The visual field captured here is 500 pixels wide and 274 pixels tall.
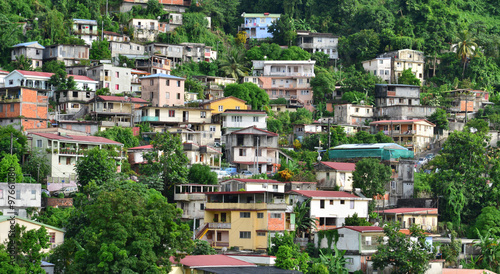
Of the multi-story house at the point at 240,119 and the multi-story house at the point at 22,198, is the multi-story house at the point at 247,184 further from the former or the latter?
the multi-story house at the point at 240,119

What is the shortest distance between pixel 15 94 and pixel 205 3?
124ft

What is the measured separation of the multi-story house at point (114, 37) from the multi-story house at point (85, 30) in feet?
3.05

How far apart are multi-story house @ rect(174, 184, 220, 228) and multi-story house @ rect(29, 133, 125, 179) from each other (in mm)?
6157

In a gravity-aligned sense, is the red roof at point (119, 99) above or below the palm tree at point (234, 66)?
below

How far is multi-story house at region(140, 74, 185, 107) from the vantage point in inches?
2739

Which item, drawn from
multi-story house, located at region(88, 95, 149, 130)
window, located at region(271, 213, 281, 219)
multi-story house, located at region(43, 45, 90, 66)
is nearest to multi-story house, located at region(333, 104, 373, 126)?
multi-story house, located at region(88, 95, 149, 130)

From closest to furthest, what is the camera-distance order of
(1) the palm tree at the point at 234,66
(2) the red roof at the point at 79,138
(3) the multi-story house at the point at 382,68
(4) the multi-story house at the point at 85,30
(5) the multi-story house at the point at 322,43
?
(2) the red roof at the point at 79,138 → (4) the multi-story house at the point at 85,30 → (1) the palm tree at the point at 234,66 → (3) the multi-story house at the point at 382,68 → (5) the multi-story house at the point at 322,43

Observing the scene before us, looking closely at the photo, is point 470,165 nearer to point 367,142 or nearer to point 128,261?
point 367,142

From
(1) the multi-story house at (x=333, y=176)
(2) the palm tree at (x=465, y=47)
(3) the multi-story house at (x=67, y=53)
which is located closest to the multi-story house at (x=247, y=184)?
(1) the multi-story house at (x=333, y=176)

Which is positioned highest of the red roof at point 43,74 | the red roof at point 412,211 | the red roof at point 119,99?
the red roof at point 43,74

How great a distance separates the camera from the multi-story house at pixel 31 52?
247ft

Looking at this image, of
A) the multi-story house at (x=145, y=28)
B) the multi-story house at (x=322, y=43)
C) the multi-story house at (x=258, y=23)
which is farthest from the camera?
the multi-story house at (x=258, y=23)

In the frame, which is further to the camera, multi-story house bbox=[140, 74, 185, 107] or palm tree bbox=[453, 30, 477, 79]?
palm tree bbox=[453, 30, 477, 79]

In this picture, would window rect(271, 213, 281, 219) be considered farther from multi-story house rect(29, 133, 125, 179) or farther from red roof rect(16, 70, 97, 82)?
red roof rect(16, 70, 97, 82)
